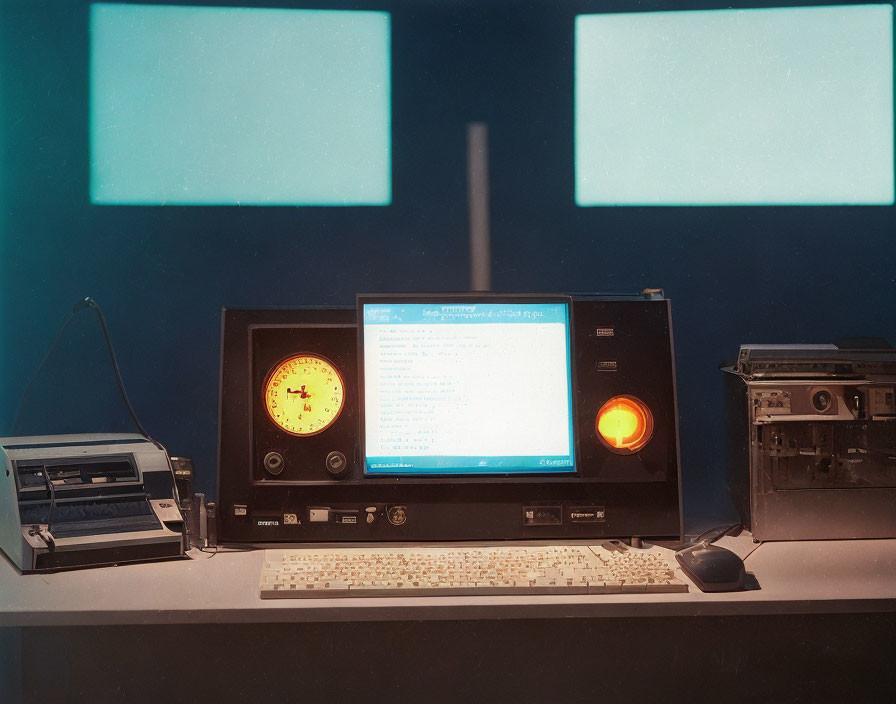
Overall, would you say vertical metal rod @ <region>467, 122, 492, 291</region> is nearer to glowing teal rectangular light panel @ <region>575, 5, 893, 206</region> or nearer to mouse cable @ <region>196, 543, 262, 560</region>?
glowing teal rectangular light panel @ <region>575, 5, 893, 206</region>

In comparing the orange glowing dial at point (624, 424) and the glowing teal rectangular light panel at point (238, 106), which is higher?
the glowing teal rectangular light panel at point (238, 106)

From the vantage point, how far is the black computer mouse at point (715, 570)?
1.29 meters

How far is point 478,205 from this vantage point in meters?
1.93

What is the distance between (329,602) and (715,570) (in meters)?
0.65

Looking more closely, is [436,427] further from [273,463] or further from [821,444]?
[821,444]

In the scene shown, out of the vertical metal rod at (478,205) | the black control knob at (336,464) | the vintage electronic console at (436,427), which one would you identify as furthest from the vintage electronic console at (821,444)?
the black control knob at (336,464)

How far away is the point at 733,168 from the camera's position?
6.35 ft

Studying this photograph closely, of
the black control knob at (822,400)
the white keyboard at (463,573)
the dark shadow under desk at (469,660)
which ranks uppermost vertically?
the black control knob at (822,400)

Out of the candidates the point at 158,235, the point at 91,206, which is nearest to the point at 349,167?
the point at 158,235

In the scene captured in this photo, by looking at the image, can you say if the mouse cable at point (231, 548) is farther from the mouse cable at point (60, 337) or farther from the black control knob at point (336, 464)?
the mouse cable at point (60, 337)

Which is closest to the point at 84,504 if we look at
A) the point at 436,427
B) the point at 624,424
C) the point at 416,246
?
the point at 436,427

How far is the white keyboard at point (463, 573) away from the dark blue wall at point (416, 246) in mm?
660

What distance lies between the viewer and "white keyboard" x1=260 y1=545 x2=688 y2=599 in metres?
1.27

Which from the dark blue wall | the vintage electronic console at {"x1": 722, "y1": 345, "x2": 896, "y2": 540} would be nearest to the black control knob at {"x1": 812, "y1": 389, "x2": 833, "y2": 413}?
the vintage electronic console at {"x1": 722, "y1": 345, "x2": 896, "y2": 540}
